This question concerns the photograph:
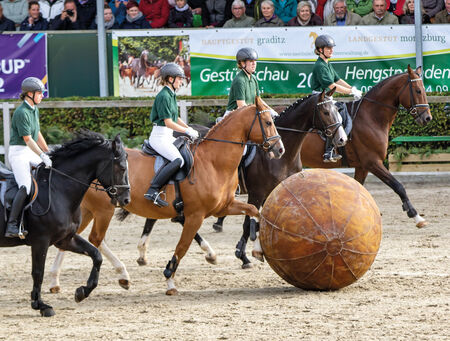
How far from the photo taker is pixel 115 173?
902 centimetres


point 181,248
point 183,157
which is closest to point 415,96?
point 183,157

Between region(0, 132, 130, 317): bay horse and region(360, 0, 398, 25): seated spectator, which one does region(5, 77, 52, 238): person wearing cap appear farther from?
region(360, 0, 398, 25): seated spectator

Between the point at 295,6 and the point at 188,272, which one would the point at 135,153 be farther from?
the point at 295,6

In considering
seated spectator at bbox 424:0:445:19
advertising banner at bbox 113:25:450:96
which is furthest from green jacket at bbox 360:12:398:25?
seated spectator at bbox 424:0:445:19

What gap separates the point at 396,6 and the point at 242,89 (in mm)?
8889

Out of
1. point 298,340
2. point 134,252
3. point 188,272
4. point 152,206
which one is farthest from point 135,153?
point 298,340

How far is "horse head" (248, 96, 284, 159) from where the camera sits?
1002 cm

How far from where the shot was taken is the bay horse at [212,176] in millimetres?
9906

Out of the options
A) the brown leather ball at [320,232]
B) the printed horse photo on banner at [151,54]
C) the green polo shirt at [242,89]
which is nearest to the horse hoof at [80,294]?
the brown leather ball at [320,232]

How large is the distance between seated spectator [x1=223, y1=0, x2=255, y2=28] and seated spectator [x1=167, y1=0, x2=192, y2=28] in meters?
0.96

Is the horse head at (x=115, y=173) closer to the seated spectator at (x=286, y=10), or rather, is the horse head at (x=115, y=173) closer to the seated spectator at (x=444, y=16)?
the seated spectator at (x=286, y=10)

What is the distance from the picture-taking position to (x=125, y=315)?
28.3ft

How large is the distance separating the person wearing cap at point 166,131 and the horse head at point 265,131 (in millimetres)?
728

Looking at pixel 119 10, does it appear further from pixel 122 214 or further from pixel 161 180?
pixel 161 180
